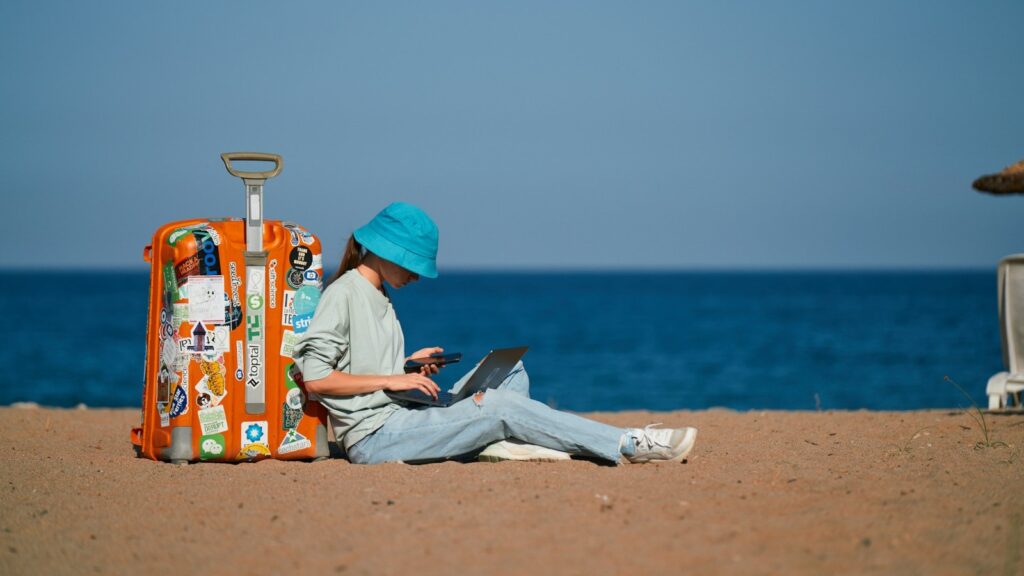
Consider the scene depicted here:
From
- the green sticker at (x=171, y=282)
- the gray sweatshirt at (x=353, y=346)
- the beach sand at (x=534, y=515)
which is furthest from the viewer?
the green sticker at (x=171, y=282)

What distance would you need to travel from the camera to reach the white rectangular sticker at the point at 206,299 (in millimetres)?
5641

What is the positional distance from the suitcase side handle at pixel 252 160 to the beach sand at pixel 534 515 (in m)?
1.54

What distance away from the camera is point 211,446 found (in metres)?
5.74

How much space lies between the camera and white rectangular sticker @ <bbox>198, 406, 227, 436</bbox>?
18.7ft

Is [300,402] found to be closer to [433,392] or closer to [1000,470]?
[433,392]

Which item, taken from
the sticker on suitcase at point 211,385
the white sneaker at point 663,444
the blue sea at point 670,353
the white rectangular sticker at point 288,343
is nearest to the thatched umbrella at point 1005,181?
the white sneaker at point 663,444

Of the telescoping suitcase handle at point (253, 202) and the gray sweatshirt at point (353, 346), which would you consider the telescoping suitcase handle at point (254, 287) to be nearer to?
the telescoping suitcase handle at point (253, 202)

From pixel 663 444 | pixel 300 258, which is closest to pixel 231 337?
pixel 300 258

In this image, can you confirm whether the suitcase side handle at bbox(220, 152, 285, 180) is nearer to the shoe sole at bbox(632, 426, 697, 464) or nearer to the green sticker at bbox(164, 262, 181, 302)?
the green sticker at bbox(164, 262, 181, 302)

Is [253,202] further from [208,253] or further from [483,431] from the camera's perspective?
[483,431]

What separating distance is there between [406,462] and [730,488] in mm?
1720

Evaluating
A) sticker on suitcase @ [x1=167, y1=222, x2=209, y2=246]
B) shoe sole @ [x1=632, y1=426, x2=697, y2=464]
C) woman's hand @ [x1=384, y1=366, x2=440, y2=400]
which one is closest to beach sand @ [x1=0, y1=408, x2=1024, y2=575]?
shoe sole @ [x1=632, y1=426, x2=697, y2=464]

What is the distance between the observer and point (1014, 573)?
359 centimetres

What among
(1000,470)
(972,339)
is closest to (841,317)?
(972,339)
